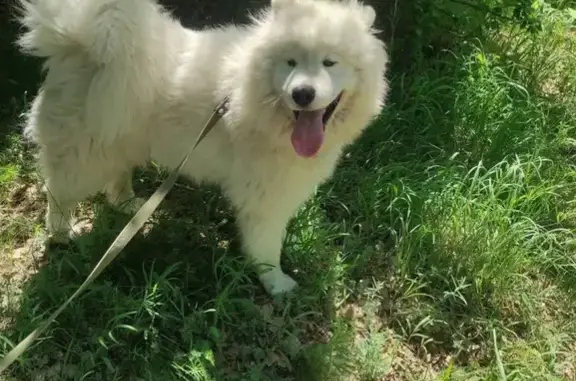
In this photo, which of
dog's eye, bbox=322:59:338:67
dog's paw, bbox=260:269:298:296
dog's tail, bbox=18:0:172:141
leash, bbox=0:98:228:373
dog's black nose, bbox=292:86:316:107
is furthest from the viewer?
dog's paw, bbox=260:269:298:296

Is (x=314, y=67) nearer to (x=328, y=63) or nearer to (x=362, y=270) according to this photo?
(x=328, y=63)

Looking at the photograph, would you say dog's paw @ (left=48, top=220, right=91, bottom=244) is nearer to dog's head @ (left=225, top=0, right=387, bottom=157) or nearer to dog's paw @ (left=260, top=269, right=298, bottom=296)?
dog's paw @ (left=260, top=269, right=298, bottom=296)

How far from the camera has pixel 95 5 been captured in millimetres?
2566

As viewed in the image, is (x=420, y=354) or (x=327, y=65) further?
(x=420, y=354)

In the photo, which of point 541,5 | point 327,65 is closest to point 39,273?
point 327,65

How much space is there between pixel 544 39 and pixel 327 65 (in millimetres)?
2893

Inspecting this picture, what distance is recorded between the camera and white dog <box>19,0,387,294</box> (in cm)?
249

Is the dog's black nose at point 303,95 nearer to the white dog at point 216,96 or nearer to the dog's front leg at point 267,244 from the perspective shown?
the white dog at point 216,96

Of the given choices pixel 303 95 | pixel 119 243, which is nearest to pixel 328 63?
pixel 303 95

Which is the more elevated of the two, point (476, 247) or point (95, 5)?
point (95, 5)

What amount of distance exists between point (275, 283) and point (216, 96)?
969mm

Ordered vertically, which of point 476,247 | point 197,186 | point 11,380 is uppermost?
point 476,247

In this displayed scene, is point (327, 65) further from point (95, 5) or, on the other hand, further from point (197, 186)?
point (197, 186)

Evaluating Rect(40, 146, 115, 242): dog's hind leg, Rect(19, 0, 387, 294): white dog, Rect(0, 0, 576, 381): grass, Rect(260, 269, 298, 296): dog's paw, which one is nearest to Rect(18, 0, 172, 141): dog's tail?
Rect(19, 0, 387, 294): white dog
